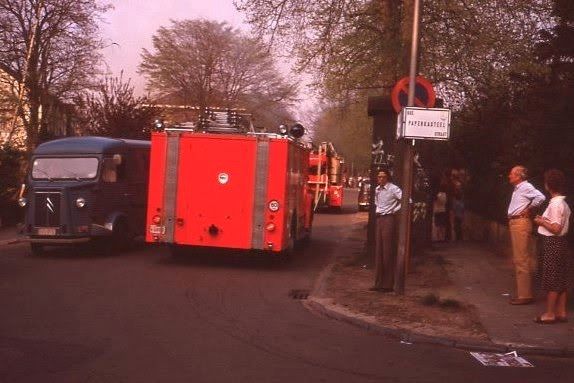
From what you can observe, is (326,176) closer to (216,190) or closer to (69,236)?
(69,236)

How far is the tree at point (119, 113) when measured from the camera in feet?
101

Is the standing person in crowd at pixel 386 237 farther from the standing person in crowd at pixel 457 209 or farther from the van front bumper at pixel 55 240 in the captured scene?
the standing person in crowd at pixel 457 209

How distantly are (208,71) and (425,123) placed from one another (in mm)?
40084

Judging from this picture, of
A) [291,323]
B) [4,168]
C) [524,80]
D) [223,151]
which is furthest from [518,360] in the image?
[4,168]

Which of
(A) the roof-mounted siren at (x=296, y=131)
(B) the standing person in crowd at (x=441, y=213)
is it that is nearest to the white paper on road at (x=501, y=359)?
(A) the roof-mounted siren at (x=296, y=131)

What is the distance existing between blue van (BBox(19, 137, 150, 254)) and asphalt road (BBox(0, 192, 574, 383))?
2.24 metres

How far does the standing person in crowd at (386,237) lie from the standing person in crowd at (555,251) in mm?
2899

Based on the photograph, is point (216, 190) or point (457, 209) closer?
point (216, 190)

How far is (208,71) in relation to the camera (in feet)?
166

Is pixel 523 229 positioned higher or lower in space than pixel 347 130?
lower

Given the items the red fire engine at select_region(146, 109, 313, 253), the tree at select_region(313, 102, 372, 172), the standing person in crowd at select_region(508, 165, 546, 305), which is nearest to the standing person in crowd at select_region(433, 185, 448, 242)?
Result: the tree at select_region(313, 102, 372, 172)

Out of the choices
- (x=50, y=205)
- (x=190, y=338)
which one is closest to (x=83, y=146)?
(x=50, y=205)

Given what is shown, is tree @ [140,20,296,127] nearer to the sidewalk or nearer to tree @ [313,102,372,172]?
tree @ [313,102,372,172]

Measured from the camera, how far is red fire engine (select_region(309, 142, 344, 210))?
34.8m
